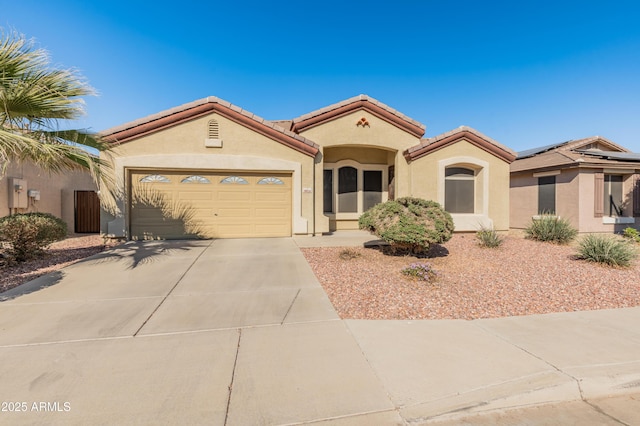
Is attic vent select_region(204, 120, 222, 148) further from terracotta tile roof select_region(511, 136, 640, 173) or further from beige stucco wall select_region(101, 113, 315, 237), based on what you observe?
terracotta tile roof select_region(511, 136, 640, 173)

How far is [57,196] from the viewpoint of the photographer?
12.6 meters

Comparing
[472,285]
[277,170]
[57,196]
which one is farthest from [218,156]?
[472,285]

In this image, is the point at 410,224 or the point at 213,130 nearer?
the point at 410,224

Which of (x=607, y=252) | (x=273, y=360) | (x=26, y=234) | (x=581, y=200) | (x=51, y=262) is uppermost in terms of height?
(x=581, y=200)

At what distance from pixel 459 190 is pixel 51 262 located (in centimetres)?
1432

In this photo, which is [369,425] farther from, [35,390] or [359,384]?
[35,390]

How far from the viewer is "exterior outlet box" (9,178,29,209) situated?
10.4 meters

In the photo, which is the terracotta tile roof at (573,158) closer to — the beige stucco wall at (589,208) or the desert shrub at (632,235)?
the beige stucco wall at (589,208)

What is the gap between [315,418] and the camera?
2.38m

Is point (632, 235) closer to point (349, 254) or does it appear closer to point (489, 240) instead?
point (489, 240)

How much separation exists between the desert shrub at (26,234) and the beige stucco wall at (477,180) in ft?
39.6

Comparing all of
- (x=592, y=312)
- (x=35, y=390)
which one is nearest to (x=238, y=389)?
(x=35, y=390)

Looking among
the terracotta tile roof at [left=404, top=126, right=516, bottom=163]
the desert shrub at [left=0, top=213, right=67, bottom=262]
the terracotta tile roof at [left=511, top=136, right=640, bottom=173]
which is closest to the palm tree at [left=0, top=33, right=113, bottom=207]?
the desert shrub at [left=0, top=213, right=67, bottom=262]

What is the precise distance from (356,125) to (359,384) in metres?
10.5
